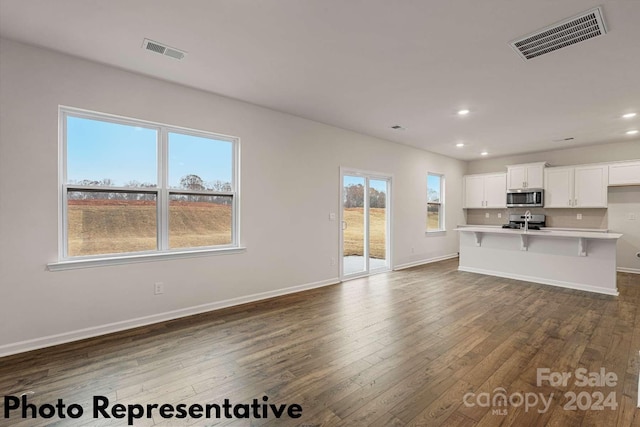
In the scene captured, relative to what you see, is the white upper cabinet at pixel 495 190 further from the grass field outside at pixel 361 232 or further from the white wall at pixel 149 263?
the white wall at pixel 149 263

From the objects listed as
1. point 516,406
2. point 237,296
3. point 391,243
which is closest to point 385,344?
point 516,406

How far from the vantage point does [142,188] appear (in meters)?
3.35

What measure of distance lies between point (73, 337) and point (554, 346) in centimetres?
478

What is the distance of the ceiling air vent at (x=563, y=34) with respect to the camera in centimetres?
A: 225

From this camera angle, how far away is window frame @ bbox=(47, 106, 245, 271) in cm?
290

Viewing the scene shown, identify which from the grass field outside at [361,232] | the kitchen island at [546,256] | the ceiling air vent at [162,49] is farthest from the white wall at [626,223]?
the ceiling air vent at [162,49]

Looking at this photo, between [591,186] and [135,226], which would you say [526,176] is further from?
[135,226]

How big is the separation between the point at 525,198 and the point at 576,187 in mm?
967

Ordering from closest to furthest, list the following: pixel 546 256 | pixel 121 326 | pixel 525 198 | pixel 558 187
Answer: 1. pixel 121 326
2. pixel 546 256
3. pixel 558 187
4. pixel 525 198

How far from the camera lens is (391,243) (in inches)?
247

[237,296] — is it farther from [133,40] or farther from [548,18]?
[548,18]

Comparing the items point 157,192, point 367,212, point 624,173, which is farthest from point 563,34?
point 624,173

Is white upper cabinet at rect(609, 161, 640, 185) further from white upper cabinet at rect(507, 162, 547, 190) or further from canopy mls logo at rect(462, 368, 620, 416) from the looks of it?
canopy mls logo at rect(462, 368, 620, 416)

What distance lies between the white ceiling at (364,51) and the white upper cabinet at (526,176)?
253 centimetres
